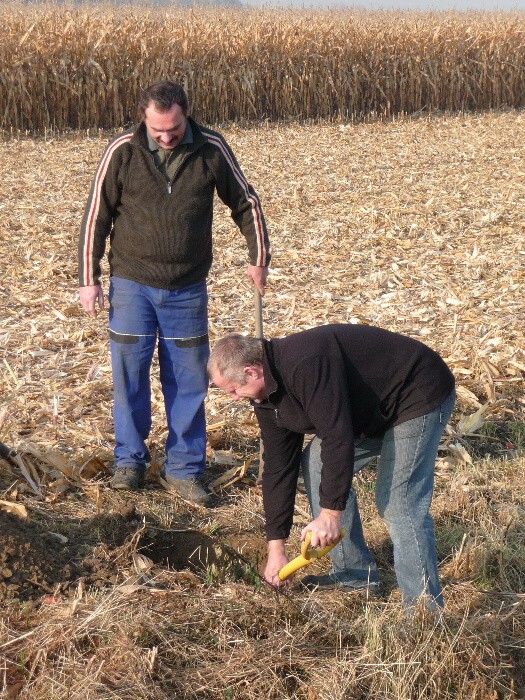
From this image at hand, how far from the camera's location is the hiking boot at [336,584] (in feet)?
12.8

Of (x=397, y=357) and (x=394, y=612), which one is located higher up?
(x=397, y=357)

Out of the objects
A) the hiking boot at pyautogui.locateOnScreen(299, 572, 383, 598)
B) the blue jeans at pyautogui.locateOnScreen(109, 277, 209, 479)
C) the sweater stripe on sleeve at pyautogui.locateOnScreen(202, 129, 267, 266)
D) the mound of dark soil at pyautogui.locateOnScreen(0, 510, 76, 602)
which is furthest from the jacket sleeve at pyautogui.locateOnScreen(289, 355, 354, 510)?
the sweater stripe on sleeve at pyautogui.locateOnScreen(202, 129, 267, 266)

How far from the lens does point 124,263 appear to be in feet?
15.4

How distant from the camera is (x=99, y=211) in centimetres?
463

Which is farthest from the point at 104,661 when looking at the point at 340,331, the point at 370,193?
the point at 370,193

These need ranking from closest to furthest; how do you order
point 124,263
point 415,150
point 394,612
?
point 394,612 → point 124,263 → point 415,150

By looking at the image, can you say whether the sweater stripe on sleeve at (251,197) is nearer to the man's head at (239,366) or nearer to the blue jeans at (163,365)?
the blue jeans at (163,365)

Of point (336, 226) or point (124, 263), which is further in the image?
point (336, 226)

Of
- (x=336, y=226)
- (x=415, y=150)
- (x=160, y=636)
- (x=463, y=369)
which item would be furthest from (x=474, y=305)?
(x=415, y=150)

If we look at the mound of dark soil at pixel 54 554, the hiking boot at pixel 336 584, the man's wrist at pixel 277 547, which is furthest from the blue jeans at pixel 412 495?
the mound of dark soil at pixel 54 554

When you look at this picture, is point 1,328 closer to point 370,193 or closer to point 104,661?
point 104,661

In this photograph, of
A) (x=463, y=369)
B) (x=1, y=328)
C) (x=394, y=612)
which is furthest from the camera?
(x=1, y=328)

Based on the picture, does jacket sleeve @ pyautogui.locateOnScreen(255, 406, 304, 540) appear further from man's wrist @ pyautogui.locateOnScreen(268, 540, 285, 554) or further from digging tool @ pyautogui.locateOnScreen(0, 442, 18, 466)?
digging tool @ pyautogui.locateOnScreen(0, 442, 18, 466)

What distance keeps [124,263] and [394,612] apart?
7.39 feet
